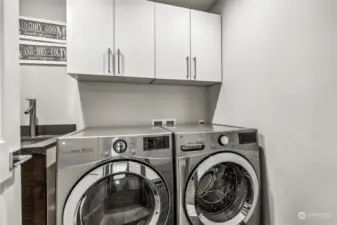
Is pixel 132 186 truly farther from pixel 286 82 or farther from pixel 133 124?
pixel 286 82

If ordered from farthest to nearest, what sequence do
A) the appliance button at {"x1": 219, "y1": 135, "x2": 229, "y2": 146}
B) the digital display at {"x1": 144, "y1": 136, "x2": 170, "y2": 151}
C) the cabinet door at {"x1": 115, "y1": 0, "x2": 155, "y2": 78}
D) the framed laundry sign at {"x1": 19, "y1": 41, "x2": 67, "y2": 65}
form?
the framed laundry sign at {"x1": 19, "y1": 41, "x2": 67, "y2": 65} < the cabinet door at {"x1": 115, "y1": 0, "x2": 155, "y2": 78} < the appliance button at {"x1": 219, "y1": 135, "x2": 229, "y2": 146} < the digital display at {"x1": 144, "y1": 136, "x2": 170, "y2": 151}

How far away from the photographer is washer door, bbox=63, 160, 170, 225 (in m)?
1.08

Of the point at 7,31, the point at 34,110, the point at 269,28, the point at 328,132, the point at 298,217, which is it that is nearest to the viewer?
the point at 7,31

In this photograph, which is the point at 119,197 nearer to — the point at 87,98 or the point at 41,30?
the point at 87,98

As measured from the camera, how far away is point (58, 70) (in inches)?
72.9

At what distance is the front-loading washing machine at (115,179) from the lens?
1064mm

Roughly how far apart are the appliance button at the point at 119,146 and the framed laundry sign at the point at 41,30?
1303 millimetres

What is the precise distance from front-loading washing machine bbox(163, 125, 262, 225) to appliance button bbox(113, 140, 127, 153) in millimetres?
342

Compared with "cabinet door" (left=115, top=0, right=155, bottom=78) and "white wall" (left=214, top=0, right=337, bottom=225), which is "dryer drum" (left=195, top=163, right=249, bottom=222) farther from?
"cabinet door" (left=115, top=0, right=155, bottom=78)

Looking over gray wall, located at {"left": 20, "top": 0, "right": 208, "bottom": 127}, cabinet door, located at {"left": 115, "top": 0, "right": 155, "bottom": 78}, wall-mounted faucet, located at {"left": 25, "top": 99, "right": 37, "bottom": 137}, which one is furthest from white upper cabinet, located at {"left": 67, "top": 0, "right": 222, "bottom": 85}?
wall-mounted faucet, located at {"left": 25, "top": 99, "right": 37, "bottom": 137}

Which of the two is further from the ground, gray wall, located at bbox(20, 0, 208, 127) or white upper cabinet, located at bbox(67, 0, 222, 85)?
white upper cabinet, located at bbox(67, 0, 222, 85)

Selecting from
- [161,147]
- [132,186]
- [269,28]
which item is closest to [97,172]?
[132,186]

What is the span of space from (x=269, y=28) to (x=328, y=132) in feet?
2.73

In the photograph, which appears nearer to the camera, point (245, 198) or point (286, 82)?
point (286, 82)
